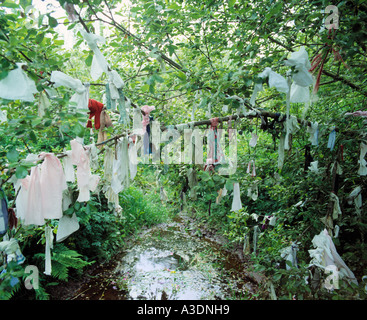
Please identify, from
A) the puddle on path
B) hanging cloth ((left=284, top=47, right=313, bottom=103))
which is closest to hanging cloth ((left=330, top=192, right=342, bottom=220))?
hanging cloth ((left=284, top=47, right=313, bottom=103))

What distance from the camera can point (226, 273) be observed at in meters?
3.63

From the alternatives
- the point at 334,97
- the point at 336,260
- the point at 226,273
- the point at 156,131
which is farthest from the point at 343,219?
the point at 156,131

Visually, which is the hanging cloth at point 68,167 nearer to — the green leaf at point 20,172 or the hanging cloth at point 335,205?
the green leaf at point 20,172

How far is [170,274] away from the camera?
3.65m

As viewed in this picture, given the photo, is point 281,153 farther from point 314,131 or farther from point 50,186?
point 50,186

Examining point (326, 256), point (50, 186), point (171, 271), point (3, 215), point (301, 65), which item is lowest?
point (171, 271)

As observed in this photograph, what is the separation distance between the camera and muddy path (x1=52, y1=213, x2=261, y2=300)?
3178 millimetres

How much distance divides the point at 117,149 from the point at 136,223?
3573mm

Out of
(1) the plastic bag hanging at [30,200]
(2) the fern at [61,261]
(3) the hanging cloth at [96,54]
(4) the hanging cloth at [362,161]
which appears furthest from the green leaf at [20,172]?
(4) the hanging cloth at [362,161]

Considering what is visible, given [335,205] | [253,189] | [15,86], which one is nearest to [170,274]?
[253,189]

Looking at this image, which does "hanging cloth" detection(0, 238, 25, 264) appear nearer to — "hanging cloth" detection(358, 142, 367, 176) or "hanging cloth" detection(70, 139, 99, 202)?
"hanging cloth" detection(70, 139, 99, 202)

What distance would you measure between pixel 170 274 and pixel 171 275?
32 millimetres
